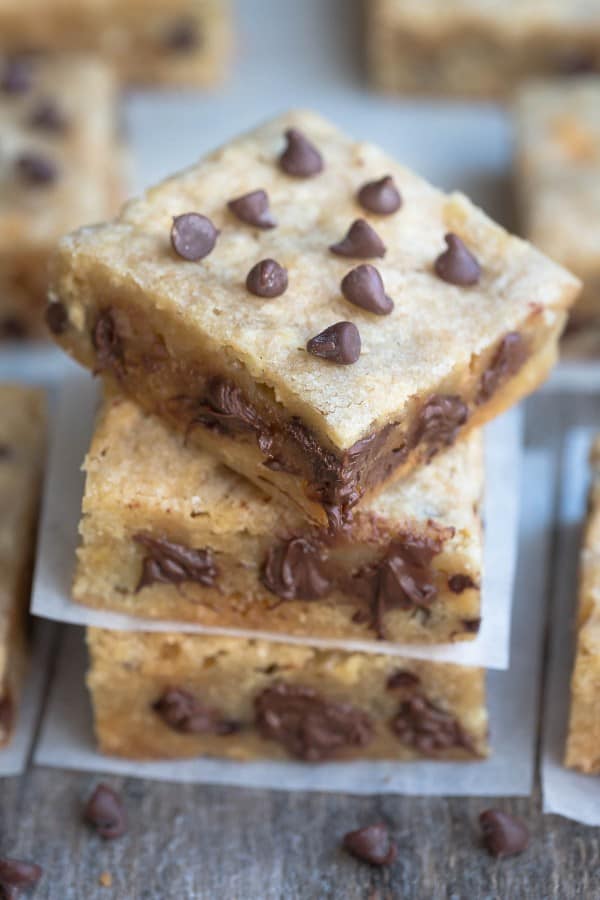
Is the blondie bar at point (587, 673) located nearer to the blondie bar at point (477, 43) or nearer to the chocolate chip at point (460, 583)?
the chocolate chip at point (460, 583)

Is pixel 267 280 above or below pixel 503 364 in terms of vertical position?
above

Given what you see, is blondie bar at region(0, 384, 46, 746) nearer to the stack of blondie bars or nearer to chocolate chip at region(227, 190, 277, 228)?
the stack of blondie bars

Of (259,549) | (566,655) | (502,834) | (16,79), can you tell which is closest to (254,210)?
(259,549)

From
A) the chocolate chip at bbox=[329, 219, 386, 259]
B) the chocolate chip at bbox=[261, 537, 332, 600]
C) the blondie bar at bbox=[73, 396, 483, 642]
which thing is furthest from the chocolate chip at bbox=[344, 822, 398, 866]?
the chocolate chip at bbox=[329, 219, 386, 259]

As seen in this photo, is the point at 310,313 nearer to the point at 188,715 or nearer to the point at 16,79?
the point at 188,715

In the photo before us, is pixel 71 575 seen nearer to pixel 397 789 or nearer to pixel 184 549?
pixel 184 549

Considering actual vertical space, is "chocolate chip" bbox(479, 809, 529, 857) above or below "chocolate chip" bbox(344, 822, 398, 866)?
above

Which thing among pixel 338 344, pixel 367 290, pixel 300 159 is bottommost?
pixel 338 344
